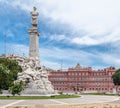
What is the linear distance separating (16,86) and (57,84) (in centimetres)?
12693

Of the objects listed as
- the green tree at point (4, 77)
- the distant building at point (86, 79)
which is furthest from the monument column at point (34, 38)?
the distant building at point (86, 79)

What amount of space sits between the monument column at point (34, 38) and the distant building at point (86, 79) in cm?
7614

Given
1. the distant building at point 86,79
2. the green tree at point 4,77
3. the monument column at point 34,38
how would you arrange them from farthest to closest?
1. the distant building at point 86,79
2. the monument column at point 34,38
3. the green tree at point 4,77

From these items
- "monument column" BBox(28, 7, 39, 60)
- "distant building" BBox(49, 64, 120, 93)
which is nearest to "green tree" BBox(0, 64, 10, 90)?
"monument column" BBox(28, 7, 39, 60)

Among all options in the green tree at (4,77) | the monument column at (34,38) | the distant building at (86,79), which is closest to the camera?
the green tree at (4,77)

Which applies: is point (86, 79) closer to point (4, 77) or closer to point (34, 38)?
point (34, 38)

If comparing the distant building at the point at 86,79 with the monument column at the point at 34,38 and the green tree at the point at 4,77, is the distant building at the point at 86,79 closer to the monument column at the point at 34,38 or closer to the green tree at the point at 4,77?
the monument column at the point at 34,38

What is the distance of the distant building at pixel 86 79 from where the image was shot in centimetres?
17912

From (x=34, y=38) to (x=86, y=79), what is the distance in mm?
81035

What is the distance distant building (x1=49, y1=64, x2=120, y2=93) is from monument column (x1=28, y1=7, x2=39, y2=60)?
76.1 meters

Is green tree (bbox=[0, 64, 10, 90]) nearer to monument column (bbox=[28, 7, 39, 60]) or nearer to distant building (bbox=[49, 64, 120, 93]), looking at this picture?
monument column (bbox=[28, 7, 39, 60])

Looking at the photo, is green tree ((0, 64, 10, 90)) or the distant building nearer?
green tree ((0, 64, 10, 90))

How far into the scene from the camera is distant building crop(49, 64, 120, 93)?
17912 centimetres

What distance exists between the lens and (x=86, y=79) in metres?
180
